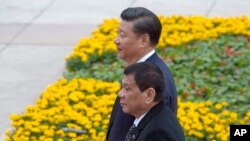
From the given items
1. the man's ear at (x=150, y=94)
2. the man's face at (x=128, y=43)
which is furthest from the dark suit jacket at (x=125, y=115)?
the man's ear at (x=150, y=94)

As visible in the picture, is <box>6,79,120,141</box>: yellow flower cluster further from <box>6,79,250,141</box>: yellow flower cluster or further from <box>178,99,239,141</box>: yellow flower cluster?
<box>178,99,239,141</box>: yellow flower cluster

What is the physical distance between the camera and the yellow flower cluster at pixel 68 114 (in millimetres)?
6539

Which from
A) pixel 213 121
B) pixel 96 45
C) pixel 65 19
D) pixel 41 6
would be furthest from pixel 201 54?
pixel 41 6

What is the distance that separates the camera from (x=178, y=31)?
30.7ft

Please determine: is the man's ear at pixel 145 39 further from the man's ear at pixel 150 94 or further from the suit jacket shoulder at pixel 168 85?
the man's ear at pixel 150 94

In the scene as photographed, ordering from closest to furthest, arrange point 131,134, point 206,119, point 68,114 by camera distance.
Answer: point 131,134 → point 206,119 → point 68,114

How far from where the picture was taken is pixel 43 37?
990cm

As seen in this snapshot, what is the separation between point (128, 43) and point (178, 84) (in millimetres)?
3433

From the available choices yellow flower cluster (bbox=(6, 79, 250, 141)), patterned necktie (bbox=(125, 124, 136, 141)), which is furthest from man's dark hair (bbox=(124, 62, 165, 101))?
yellow flower cluster (bbox=(6, 79, 250, 141))

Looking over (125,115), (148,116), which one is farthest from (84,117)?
(148,116)

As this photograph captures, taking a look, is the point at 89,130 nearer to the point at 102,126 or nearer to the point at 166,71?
the point at 102,126

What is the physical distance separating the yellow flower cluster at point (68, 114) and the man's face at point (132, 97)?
103 inches

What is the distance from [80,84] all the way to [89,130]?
1139 mm

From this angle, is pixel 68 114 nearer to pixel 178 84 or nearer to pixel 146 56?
pixel 178 84
